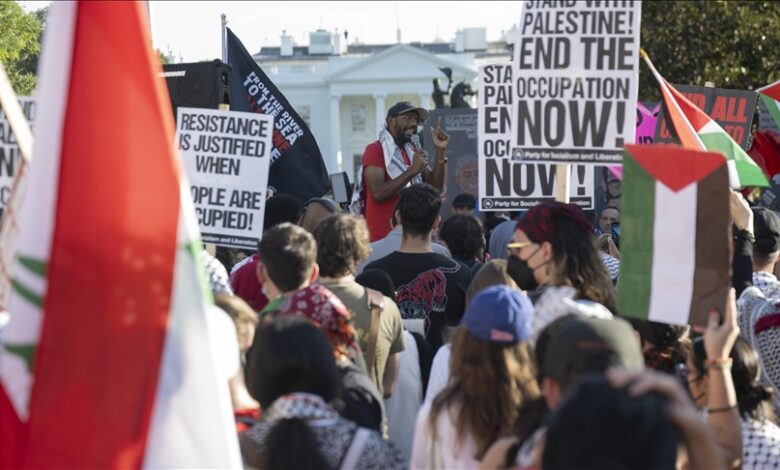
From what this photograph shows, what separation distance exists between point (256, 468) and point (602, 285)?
155cm

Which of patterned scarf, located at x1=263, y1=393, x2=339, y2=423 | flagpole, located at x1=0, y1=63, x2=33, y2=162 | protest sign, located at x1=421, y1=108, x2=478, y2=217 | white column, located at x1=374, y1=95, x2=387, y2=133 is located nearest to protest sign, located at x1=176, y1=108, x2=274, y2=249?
flagpole, located at x1=0, y1=63, x2=33, y2=162

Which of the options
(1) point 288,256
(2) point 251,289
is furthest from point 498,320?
(2) point 251,289

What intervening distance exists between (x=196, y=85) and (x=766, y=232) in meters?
3.70

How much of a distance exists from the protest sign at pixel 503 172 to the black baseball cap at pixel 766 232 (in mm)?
1026

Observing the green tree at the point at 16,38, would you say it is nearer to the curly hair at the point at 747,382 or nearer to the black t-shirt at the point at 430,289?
the black t-shirt at the point at 430,289

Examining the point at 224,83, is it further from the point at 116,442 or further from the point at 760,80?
the point at 760,80

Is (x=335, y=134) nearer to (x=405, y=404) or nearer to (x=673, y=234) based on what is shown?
(x=405, y=404)

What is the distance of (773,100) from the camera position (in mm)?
9195

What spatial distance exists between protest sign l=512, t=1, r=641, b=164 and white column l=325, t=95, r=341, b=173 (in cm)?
9447

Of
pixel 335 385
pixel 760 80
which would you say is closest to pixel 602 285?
pixel 335 385

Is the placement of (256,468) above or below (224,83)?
below

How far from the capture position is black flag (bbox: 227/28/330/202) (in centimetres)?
946

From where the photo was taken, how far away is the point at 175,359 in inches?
137

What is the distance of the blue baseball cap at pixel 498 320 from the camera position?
407 centimetres
